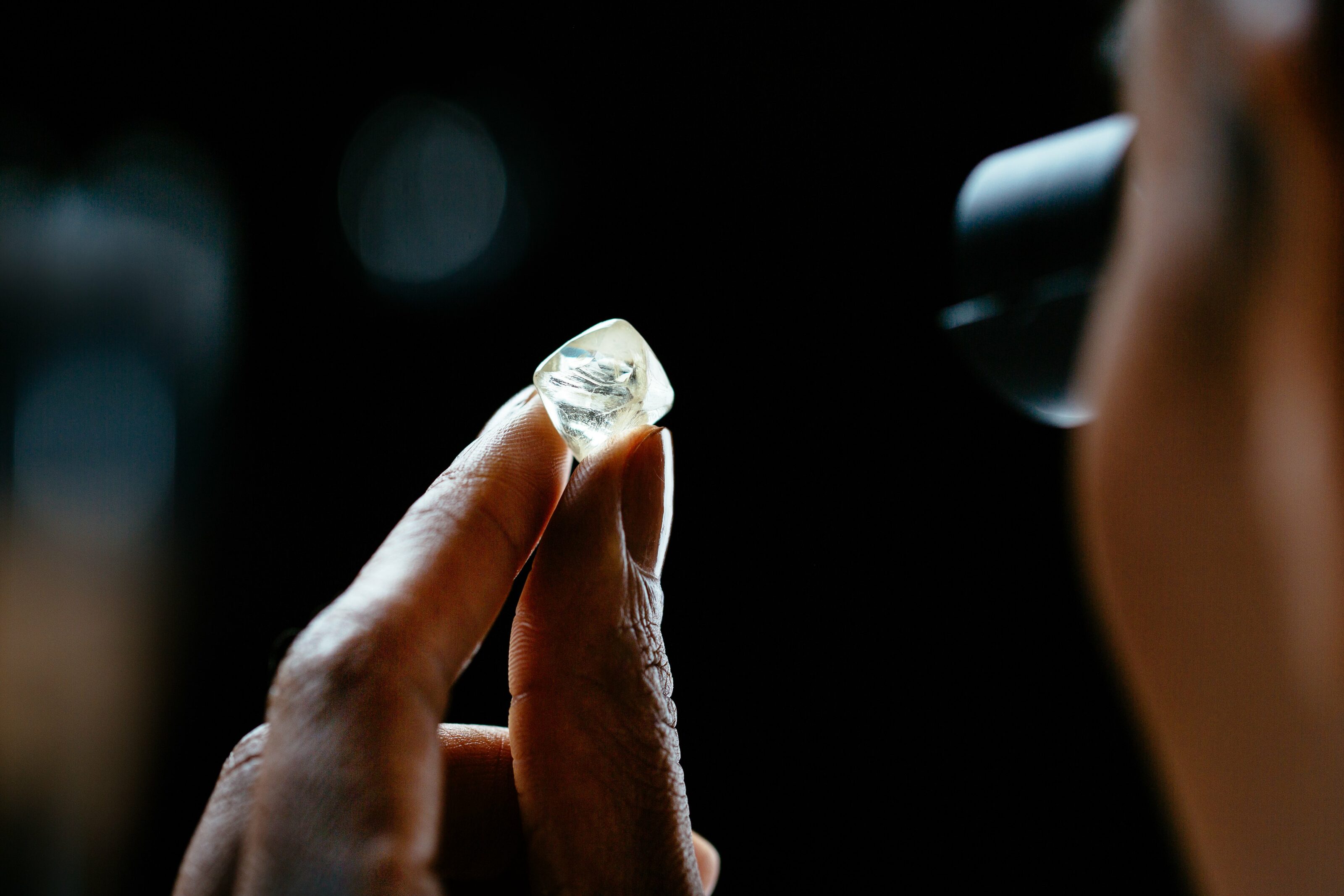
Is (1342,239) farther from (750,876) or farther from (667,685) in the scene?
(750,876)

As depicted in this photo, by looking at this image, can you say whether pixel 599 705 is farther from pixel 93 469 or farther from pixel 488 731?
pixel 93 469

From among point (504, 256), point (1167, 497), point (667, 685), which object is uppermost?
point (504, 256)

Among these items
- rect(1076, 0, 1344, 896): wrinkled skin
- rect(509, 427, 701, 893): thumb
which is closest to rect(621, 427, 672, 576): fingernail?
rect(509, 427, 701, 893): thumb

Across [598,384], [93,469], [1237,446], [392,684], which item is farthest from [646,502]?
[93,469]

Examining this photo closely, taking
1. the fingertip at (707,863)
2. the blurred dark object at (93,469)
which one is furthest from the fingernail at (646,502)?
the blurred dark object at (93,469)

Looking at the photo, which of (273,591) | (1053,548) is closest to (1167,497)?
(1053,548)

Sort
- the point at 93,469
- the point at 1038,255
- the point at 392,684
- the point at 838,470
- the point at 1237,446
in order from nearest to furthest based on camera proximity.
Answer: the point at 1237,446 → the point at 392,684 → the point at 1038,255 → the point at 838,470 → the point at 93,469

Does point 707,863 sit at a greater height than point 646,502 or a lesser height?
lesser
